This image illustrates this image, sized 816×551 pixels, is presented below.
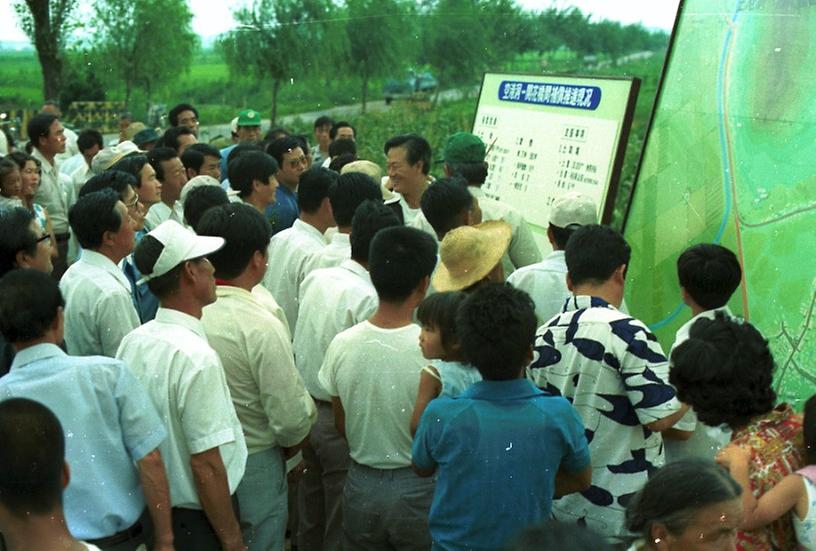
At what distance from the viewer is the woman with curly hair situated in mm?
2721

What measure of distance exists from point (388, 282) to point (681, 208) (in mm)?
2278

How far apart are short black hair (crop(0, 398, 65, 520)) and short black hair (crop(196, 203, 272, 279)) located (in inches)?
53.2

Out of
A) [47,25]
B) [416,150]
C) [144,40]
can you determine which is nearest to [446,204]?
[416,150]

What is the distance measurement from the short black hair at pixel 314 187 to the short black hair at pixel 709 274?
6.27 ft

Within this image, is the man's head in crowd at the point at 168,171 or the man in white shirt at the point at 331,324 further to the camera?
the man's head in crowd at the point at 168,171

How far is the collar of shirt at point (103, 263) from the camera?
160 inches

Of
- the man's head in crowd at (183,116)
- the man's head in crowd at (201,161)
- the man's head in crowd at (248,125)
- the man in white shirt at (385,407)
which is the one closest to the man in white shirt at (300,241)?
the man in white shirt at (385,407)

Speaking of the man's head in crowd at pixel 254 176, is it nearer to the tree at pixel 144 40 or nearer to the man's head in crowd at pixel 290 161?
the man's head in crowd at pixel 290 161

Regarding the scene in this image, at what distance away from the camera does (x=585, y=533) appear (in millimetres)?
1613

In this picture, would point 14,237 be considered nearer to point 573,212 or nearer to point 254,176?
point 254,176

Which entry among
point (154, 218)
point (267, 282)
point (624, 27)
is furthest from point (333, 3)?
point (267, 282)

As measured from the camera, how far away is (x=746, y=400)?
281cm

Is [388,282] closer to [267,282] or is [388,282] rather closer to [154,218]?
[267,282]

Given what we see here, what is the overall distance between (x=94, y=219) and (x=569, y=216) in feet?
6.26
